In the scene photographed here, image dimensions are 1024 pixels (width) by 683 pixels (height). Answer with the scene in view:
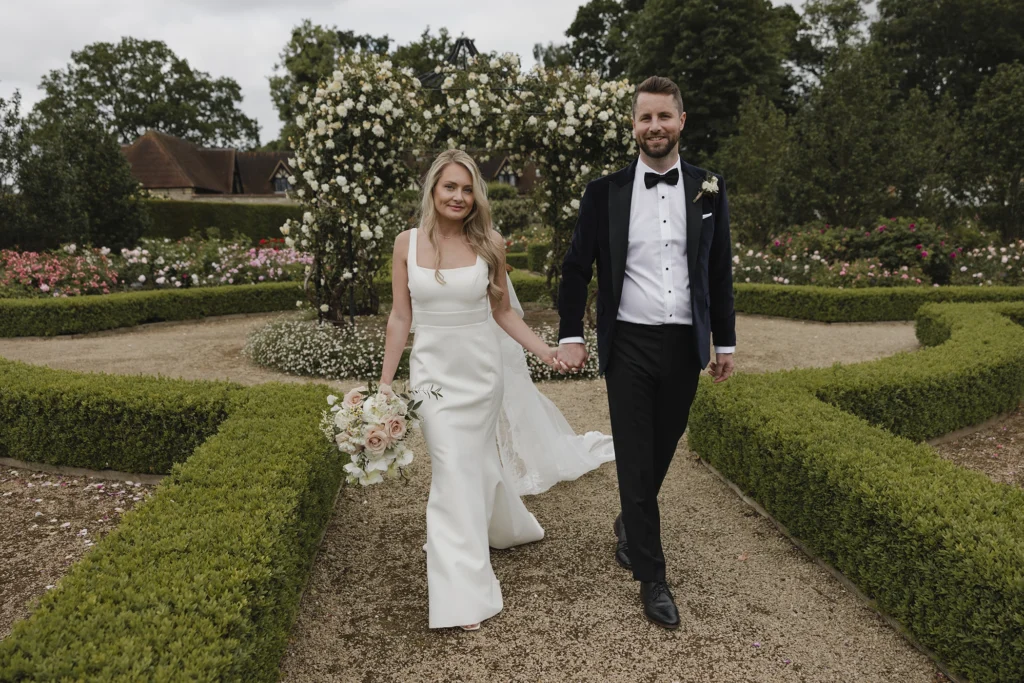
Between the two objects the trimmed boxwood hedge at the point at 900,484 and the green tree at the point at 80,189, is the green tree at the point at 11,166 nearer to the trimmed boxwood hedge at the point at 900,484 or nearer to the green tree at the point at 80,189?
the green tree at the point at 80,189

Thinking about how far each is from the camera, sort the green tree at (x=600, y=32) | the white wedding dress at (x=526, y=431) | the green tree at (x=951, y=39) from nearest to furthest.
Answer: the white wedding dress at (x=526, y=431), the green tree at (x=951, y=39), the green tree at (x=600, y=32)

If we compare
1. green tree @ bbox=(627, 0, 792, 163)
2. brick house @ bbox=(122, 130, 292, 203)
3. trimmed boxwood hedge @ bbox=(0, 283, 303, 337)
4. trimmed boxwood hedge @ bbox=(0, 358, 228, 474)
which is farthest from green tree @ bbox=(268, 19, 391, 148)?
trimmed boxwood hedge @ bbox=(0, 358, 228, 474)

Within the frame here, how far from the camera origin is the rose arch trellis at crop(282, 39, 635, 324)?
8.59m

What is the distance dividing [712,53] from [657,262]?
3169 centimetres

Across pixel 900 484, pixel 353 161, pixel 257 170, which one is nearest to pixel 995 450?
A: pixel 900 484

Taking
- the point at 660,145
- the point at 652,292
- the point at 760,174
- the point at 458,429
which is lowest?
the point at 458,429

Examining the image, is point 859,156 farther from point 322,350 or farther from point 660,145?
point 660,145

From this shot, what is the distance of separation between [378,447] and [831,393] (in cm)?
374

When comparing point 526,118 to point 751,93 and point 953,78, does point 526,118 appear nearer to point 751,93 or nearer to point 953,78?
point 751,93

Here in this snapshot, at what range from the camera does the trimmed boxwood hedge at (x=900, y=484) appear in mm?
2648

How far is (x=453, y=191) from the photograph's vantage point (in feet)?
10.7

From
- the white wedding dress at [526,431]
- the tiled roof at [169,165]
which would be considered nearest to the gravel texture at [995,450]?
the white wedding dress at [526,431]

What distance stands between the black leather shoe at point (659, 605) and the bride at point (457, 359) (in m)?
0.68

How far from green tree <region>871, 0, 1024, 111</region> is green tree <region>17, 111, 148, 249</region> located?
108 feet
